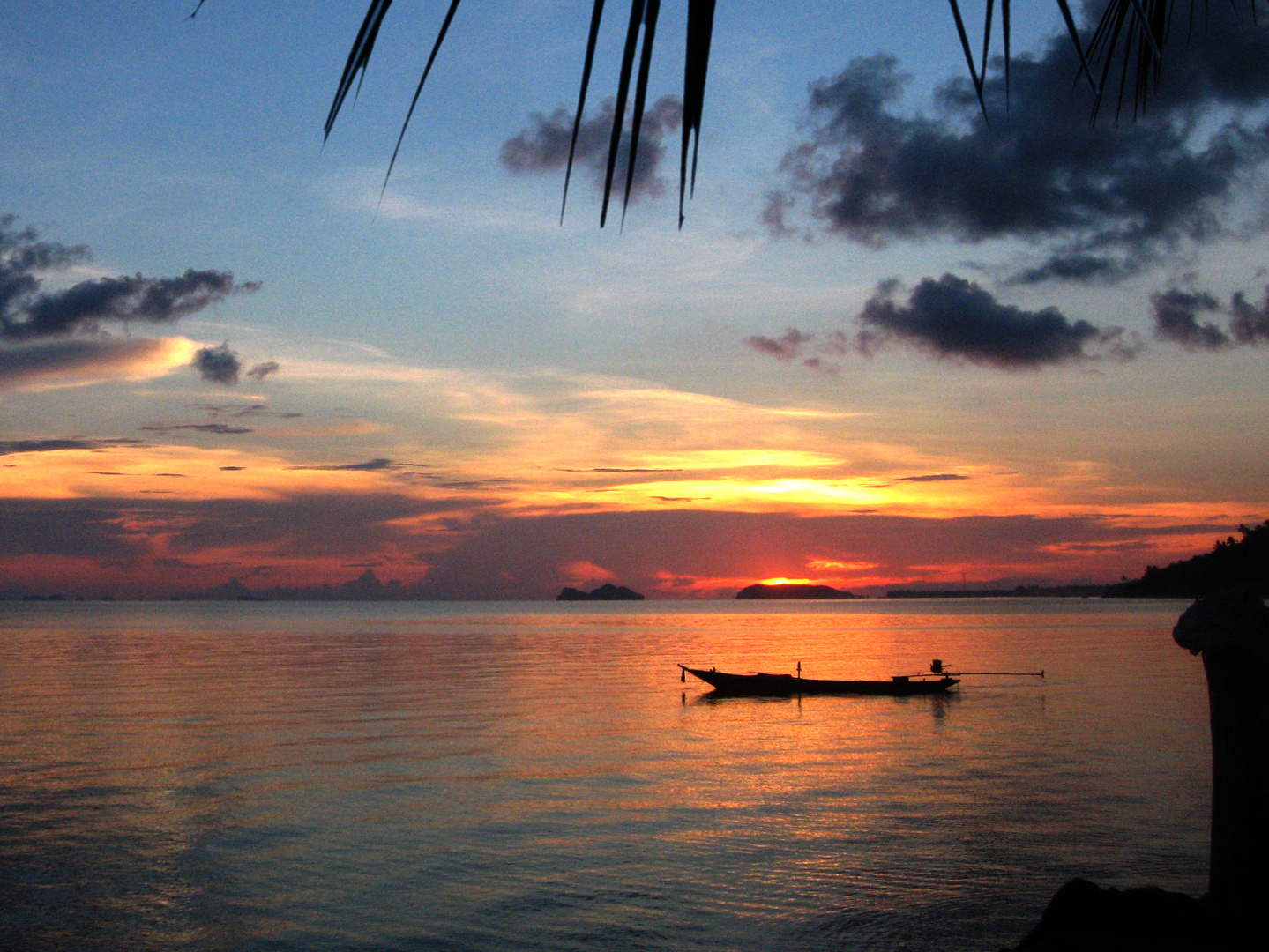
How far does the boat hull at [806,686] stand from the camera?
1890 inches

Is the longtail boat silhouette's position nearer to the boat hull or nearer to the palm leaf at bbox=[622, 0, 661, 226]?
the boat hull

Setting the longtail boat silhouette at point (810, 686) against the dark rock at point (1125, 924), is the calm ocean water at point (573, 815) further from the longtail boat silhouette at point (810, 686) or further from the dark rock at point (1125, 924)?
the dark rock at point (1125, 924)

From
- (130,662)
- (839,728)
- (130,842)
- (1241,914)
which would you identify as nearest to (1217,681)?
(1241,914)

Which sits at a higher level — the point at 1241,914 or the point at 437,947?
the point at 1241,914

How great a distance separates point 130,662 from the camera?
6994 cm

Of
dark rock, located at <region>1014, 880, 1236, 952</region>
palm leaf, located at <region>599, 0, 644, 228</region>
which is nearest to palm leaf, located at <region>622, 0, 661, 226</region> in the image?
palm leaf, located at <region>599, 0, 644, 228</region>

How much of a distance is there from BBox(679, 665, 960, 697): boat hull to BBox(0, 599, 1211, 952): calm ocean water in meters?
0.88

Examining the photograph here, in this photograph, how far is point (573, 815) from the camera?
883 inches

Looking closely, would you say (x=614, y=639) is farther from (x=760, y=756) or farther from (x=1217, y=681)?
(x=1217, y=681)

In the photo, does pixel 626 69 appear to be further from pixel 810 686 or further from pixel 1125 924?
pixel 810 686

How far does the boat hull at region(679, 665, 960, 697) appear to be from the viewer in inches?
1890

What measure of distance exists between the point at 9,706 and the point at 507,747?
82.5 ft

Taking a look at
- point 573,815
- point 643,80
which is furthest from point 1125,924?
point 573,815

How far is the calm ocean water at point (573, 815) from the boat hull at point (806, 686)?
2.88ft
